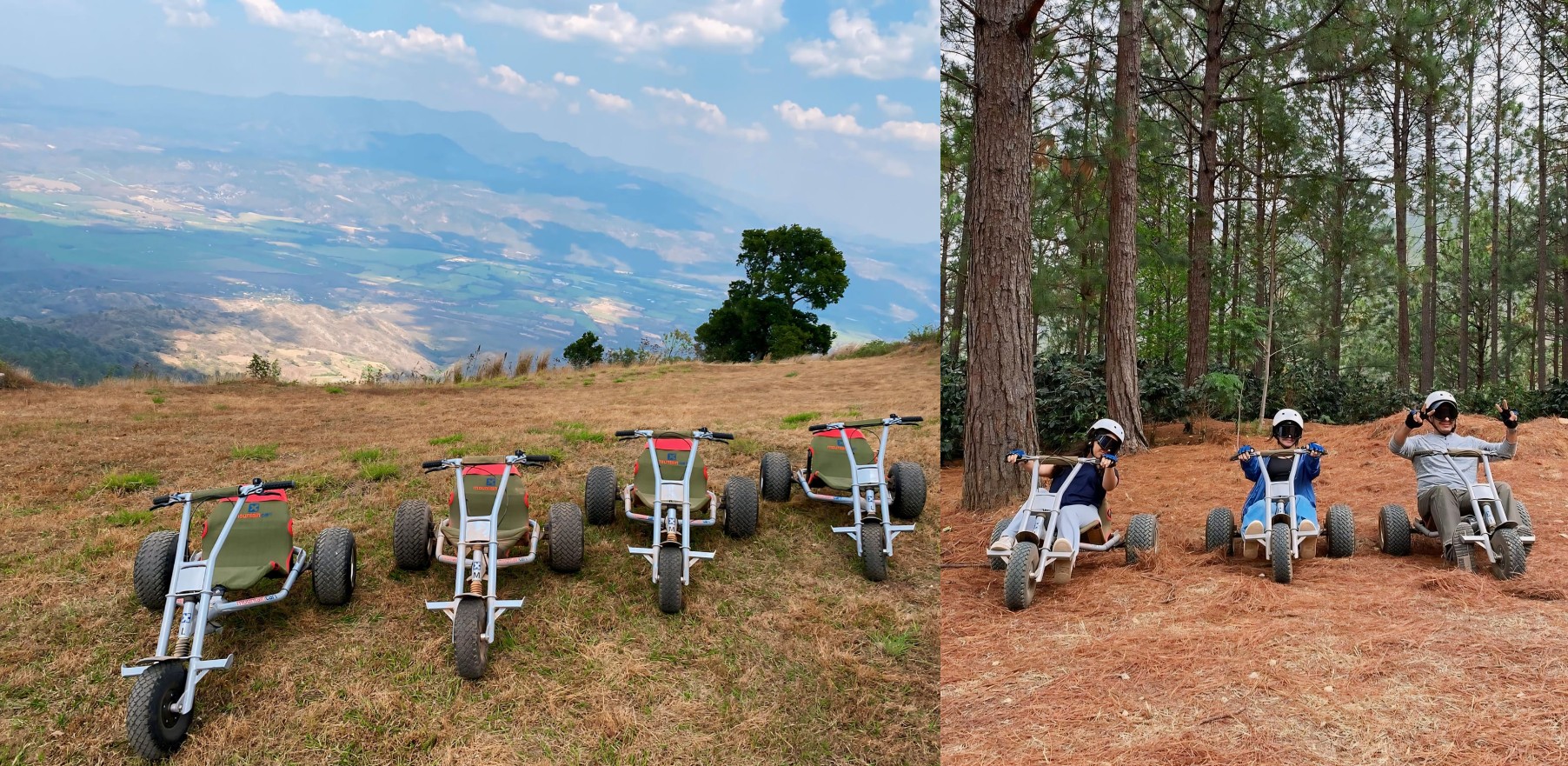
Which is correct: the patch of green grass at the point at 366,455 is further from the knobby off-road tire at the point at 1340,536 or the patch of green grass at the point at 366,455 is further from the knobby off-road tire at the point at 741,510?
the knobby off-road tire at the point at 1340,536

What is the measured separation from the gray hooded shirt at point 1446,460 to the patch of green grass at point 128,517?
6.93m

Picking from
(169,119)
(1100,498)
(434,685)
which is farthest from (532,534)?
(169,119)

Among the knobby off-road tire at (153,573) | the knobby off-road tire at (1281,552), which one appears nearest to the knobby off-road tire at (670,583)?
the knobby off-road tire at (153,573)

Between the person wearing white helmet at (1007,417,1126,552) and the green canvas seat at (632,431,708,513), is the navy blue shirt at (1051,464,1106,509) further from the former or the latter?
the green canvas seat at (632,431,708,513)

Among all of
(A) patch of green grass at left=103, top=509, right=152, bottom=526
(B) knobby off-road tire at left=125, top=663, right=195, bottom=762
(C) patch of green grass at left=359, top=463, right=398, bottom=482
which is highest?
(C) patch of green grass at left=359, top=463, right=398, bottom=482

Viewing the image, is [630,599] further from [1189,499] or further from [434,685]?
[1189,499]

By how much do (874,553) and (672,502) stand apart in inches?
44.2

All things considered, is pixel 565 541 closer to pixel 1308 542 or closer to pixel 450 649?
pixel 450 649

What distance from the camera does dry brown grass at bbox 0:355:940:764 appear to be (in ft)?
10.3

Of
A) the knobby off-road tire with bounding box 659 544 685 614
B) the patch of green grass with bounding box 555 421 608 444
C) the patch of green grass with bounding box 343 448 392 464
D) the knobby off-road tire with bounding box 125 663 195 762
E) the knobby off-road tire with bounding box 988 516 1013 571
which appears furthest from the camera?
the patch of green grass with bounding box 555 421 608 444

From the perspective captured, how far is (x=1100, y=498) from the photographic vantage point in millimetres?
4559

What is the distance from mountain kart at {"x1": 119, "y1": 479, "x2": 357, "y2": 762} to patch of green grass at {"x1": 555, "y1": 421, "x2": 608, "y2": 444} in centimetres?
285

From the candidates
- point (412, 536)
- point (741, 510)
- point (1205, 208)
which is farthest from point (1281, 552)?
point (1205, 208)

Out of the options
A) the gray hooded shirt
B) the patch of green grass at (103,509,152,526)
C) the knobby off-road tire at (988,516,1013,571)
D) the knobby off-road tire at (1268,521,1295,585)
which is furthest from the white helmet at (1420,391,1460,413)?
the patch of green grass at (103,509,152,526)
